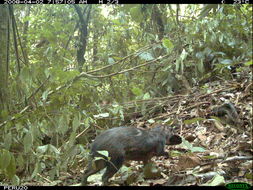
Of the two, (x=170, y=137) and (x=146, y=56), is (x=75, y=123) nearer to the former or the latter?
(x=170, y=137)

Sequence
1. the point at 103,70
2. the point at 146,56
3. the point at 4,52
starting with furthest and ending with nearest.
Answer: the point at 103,70 < the point at 146,56 < the point at 4,52

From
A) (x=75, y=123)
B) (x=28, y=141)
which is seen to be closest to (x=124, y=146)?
(x=75, y=123)

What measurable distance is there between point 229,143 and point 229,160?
2.27 feet

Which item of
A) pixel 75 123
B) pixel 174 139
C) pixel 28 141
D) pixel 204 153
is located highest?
pixel 75 123

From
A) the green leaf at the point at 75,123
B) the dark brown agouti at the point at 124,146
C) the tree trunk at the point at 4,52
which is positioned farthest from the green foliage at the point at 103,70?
the dark brown agouti at the point at 124,146

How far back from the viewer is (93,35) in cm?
634

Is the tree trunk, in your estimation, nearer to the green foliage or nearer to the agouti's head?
the green foliage

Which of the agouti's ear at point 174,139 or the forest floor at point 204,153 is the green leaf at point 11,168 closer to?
the forest floor at point 204,153

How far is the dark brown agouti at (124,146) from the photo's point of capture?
265 cm

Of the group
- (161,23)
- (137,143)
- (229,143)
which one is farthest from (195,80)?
(137,143)

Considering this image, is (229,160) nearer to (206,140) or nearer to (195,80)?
(206,140)

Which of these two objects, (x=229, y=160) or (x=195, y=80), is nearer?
(x=229, y=160)

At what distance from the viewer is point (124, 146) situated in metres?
2.79

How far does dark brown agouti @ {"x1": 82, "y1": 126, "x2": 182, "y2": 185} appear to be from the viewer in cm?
265
